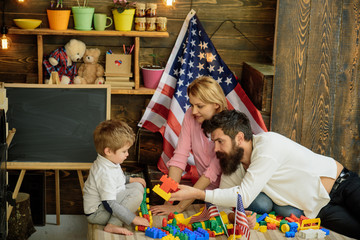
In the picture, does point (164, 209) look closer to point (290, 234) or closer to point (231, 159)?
point (231, 159)

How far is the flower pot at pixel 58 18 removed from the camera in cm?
379

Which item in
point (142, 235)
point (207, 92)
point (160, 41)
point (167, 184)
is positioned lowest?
point (142, 235)

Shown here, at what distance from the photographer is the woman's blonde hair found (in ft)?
10.1

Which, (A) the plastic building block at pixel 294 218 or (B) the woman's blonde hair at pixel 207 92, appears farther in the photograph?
(B) the woman's blonde hair at pixel 207 92

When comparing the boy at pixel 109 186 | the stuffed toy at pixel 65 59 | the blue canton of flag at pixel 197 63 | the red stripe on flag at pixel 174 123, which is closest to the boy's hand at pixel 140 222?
the boy at pixel 109 186

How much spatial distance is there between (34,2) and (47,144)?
3.79ft

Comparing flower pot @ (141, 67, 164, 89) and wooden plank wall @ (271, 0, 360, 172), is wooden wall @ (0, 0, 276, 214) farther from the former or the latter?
wooden plank wall @ (271, 0, 360, 172)

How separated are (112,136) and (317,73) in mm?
1705

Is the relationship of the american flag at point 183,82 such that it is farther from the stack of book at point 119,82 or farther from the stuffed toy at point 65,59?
the stuffed toy at point 65,59

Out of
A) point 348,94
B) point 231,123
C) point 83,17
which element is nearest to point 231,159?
point 231,123

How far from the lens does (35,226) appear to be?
3934mm

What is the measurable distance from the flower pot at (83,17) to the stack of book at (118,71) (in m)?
0.29

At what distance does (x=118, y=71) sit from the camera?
4.01 meters

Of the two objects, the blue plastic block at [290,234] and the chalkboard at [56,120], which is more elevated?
the chalkboard at [56,120]
